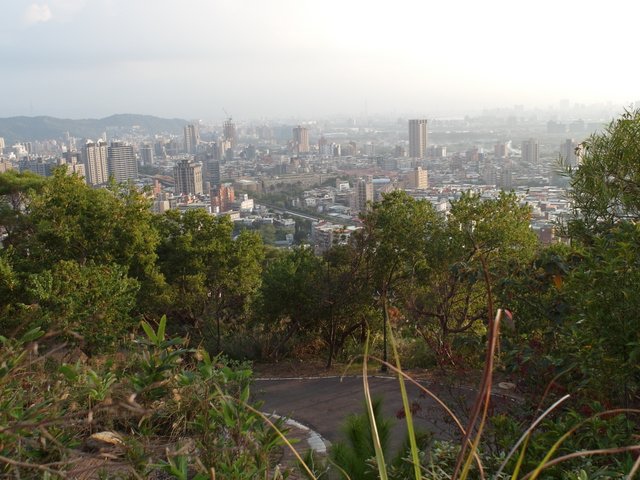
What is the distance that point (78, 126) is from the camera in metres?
113

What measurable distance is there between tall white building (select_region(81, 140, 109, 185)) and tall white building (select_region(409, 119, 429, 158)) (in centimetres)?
3011

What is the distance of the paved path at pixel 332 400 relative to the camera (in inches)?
205

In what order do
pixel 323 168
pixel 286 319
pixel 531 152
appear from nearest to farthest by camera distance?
pixel 286 319 < pixel 531 152 < pixel 323 168

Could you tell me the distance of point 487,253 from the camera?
21.5ft

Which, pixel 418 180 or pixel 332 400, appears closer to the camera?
pixel 332 400

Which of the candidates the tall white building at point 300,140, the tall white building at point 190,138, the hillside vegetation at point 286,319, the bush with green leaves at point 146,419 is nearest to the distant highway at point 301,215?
the hillside vegetation at point 286,319

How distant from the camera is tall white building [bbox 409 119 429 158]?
6656cm

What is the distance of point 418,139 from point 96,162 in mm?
32558

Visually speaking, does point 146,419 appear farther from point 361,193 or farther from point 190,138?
point 190,138

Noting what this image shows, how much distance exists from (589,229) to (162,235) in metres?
7.40

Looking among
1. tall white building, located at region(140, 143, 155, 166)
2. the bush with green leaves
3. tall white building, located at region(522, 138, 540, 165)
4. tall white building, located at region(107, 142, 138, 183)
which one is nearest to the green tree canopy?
the bush with green leaves

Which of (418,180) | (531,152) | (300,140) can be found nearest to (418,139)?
(300,140)

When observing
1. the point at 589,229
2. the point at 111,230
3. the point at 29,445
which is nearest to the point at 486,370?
the point at 29,445

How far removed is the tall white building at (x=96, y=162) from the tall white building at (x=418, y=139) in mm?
30111
